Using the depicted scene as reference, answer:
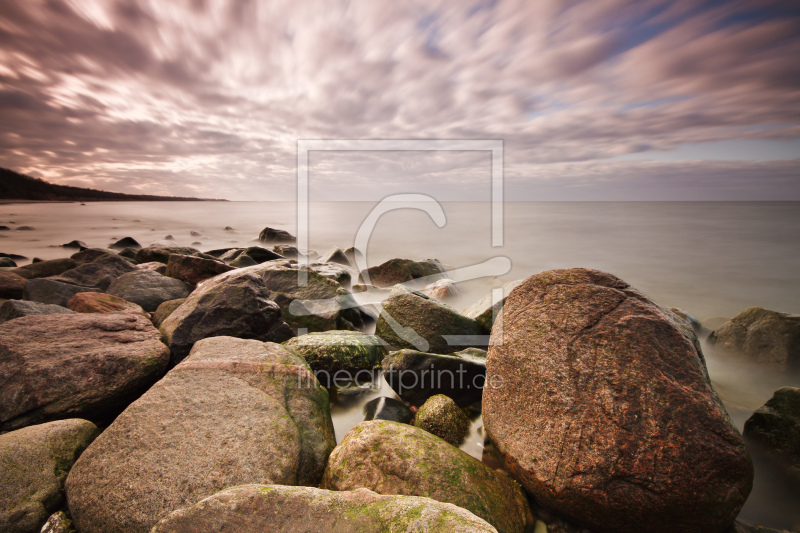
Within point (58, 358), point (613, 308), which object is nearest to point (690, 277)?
point (613, 308)

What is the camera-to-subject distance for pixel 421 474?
8.73ft

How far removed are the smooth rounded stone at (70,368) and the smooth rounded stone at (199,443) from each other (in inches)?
27.2

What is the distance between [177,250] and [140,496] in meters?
10.8

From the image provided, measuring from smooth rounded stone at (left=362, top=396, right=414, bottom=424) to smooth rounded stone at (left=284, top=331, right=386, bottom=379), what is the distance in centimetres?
58

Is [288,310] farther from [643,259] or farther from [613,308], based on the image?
[643,259]

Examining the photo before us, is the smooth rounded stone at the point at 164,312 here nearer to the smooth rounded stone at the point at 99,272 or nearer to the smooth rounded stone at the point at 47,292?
the smooth rounded stone at the point at 47,292

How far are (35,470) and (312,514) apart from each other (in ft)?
7.37

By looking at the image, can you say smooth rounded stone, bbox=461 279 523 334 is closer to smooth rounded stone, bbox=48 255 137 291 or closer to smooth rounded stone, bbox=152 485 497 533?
smooth rounded stone, bbox=152 485 497 533

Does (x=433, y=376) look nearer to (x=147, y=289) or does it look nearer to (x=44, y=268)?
(x=147, y=289)

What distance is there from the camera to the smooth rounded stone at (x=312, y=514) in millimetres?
1796

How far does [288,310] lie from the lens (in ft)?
20.2

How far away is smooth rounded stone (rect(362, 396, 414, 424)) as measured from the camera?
3.92 m

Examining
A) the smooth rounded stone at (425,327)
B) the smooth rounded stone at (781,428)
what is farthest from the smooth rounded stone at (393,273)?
the smooth rounded stone at (781,428)

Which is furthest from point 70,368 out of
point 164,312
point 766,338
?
point 766,338
